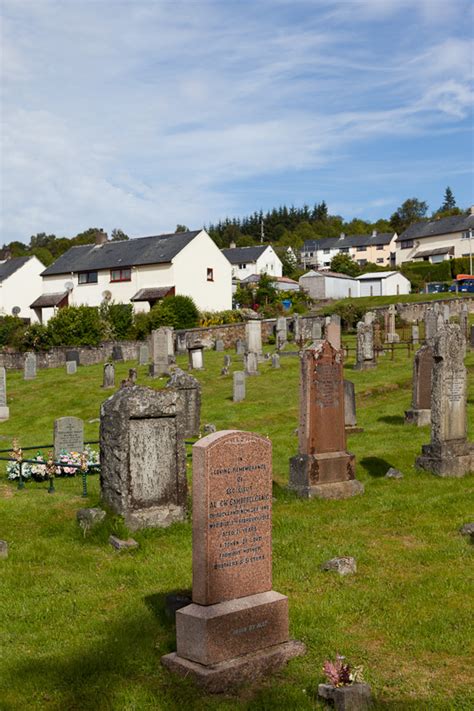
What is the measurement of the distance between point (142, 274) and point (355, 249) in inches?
2662

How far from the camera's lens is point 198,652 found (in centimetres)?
629

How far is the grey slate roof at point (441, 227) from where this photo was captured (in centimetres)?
9500

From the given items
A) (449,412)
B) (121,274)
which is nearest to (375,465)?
(449,412)

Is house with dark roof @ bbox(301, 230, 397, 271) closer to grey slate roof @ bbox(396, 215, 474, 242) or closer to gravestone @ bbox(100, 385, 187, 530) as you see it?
grey slate roof @ bbox(396, 215, 474, 242)

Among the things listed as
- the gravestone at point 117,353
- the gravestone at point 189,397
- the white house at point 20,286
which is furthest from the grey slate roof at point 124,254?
the gravestone at point 189,397

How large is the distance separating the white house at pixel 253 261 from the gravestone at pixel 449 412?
82.1m

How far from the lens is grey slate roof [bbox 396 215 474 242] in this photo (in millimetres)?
95000

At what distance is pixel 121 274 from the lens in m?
61.3

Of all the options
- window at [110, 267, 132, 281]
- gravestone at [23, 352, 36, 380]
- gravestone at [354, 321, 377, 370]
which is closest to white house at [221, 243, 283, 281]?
window at [110, 267, 132, 281]

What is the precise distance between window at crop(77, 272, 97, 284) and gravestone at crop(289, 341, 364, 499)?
169 ft

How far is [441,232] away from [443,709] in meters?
97.5

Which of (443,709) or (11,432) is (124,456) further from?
(11,432)

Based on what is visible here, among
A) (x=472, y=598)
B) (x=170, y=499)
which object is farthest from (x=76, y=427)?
(x=472, y=598)

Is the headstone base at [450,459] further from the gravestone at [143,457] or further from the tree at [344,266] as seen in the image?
the tree at [344,266]
